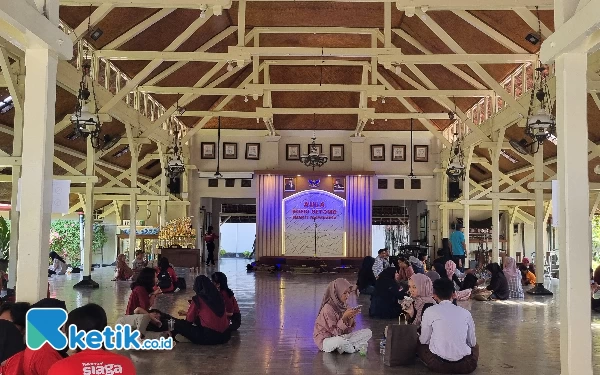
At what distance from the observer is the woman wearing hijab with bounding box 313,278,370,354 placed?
658 centimetres

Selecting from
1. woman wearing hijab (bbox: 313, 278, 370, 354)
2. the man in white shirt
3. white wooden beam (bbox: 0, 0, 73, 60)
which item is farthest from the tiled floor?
white wooden beam (bbox: 0, 0, 73, 60)

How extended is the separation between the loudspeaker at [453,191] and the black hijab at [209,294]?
646 inches

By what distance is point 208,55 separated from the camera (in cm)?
1247

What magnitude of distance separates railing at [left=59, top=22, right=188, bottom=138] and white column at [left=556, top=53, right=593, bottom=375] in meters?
9.18

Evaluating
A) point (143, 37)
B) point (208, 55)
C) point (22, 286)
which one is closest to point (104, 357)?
point (22, 286)

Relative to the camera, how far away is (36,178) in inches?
194

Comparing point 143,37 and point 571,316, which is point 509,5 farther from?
point 143,37

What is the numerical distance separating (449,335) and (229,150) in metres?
18.3

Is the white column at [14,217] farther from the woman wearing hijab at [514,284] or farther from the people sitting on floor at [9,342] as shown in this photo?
the woman wearing hijab at [514,284]

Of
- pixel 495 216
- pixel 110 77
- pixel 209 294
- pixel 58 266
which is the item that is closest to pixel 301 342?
pixel 209 294

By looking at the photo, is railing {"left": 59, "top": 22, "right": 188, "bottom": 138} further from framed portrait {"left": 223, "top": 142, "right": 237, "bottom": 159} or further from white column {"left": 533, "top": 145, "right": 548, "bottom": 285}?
white column {"left": 533, "top": 145, "right": 548, "bottom": 285}

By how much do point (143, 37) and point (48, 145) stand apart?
10.0 meters

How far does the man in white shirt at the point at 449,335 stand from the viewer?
5.61 metres

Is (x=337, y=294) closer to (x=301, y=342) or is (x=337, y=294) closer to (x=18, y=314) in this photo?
(x=301, y=342)
